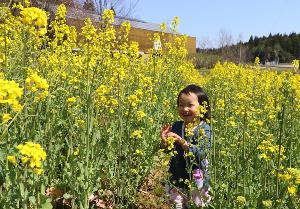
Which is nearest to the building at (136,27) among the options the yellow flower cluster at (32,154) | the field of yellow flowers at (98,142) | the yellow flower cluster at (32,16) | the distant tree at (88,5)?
the distant tree at (88,5)

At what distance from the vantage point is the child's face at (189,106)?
10.6ft

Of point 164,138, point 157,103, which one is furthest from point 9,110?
point 157,103

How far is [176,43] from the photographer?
734cm

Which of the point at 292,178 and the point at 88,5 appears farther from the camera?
the point at 88,5

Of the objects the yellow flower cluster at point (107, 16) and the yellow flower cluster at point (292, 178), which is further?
the yellow flower cluster at point (107, 16)

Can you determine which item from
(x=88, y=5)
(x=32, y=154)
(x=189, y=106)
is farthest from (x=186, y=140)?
(x=88, y=5)

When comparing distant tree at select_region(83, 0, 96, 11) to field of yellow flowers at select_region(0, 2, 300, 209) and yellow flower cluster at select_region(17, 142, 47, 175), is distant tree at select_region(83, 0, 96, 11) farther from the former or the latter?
yellow flower cluster at select_region(17, 142, 47, 175)

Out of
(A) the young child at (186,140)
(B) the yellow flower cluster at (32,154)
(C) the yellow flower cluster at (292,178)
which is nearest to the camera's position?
(B) the yellow flower cluster at (32,154)

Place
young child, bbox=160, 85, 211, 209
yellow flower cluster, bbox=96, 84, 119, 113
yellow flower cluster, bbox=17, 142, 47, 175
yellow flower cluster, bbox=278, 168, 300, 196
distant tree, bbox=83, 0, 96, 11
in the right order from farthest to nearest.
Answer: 1. distant tree, bbox=83, 0, 96, 11
2. young child, bbox=160, 85, 211, 209
3. yellow flower cluster, bbox=96, 84, 119, 113
4. yellow flower cluster, bbox=278, 168, 300, 196
5. yellow flower cluster, bbox=17, 142, 47, 175

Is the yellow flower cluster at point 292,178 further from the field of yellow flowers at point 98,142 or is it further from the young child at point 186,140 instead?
the young child at point 186,140

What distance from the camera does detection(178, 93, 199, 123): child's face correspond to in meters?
3.23

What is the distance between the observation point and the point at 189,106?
10.6 ft

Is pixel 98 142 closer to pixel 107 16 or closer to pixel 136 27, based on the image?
pixel 107 16

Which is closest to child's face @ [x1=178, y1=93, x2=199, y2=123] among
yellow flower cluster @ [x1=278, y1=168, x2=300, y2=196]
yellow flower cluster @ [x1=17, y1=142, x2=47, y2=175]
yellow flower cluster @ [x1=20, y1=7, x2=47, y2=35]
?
yellow flower cluster @ [x1=278, y1=168, x2=300, y2=196]
